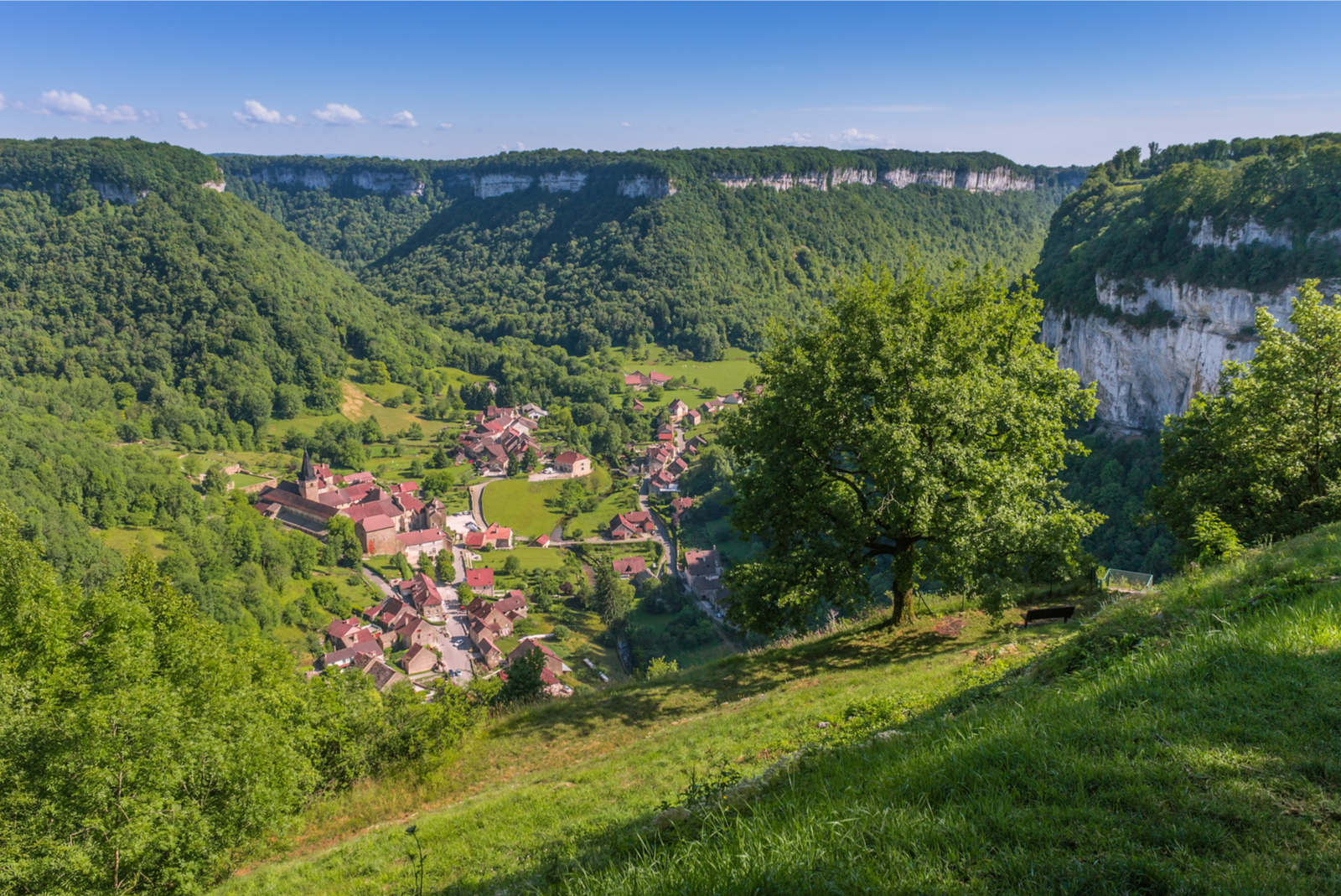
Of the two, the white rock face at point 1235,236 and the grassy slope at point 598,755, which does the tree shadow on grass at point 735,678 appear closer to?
the grassy slope at point 598,755

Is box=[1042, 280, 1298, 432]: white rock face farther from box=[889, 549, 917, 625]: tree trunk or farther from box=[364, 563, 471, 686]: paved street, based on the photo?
box=[364, 563, 471, 686]: paved street

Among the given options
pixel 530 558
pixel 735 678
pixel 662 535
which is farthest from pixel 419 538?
pixel 735 678

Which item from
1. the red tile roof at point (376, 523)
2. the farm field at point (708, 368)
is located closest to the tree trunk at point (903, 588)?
the red tile roof at point (376, 523)

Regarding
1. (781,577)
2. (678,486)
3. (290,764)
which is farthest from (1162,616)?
(678,486)

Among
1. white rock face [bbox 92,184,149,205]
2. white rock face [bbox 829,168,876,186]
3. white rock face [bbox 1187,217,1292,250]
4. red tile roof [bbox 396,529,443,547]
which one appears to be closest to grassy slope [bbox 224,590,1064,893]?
white rock face [bbox 1187,217,1292,250]

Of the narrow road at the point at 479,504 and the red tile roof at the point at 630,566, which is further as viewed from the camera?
the narrow road at the point at 479,504

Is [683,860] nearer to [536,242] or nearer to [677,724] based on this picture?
[677,724]

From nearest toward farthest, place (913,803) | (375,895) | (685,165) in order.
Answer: (913,803) → (375,895) → (685,165)
